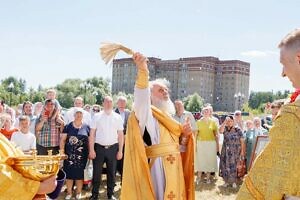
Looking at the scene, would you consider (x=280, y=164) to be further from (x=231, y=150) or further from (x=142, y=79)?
(x=231, y=150)

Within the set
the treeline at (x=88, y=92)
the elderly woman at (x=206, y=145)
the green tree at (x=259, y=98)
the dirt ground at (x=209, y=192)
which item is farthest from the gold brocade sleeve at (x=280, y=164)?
the green tree at (x=259, y=98)

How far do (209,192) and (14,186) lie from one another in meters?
6.82

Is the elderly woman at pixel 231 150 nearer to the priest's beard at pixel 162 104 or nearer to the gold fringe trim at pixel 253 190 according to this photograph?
the priest's beard at pixel 162 104

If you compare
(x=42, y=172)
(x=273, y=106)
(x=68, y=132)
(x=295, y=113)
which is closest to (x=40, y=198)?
(x=42, y=172)

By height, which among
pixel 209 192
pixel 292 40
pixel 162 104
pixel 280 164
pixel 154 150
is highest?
pixel 292 40

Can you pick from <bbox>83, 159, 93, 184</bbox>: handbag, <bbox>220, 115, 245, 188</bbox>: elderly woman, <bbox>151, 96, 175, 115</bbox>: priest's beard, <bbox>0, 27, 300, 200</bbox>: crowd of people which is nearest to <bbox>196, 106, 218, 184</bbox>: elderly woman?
<bbox>0, 27, 300, 200</bbox>: crowd of people

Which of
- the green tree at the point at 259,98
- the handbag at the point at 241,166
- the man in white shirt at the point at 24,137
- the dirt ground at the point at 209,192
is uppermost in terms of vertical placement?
the man in white shirt at the point at 24,137

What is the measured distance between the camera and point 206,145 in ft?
32.0

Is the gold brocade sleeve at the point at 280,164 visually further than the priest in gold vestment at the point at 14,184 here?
No

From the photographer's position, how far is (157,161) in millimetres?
4379

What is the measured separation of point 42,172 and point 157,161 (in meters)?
2.01

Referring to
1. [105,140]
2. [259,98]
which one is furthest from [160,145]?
[259,98]

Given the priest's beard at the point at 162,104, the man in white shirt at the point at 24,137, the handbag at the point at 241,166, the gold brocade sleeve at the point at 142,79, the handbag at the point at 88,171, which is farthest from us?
the handbag at the point at 241,166

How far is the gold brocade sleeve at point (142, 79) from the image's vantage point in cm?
404
